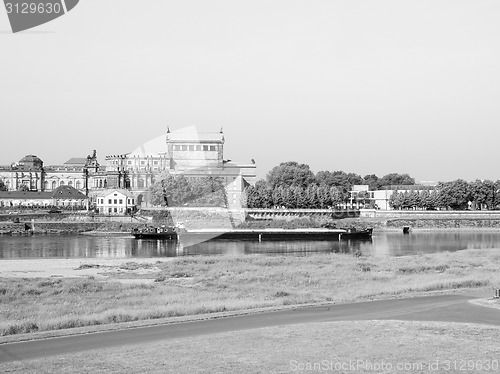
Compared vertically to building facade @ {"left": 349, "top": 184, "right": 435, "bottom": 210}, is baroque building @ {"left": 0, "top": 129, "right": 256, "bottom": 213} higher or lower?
higher

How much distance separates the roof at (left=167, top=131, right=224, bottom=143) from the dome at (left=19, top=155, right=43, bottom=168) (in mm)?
44699

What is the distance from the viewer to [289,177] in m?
155

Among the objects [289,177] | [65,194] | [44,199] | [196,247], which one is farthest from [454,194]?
[44,199]

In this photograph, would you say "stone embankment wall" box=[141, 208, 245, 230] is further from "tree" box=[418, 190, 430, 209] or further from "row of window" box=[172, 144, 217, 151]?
"tree" box=[418, 190, 430, 209]

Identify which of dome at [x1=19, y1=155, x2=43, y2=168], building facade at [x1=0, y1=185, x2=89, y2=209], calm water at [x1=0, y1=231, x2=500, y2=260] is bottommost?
calm water at [x1=0, y1=231, x2=500, y2=260]

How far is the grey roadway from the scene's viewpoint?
59.3 feet

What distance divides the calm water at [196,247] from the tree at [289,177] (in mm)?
64578

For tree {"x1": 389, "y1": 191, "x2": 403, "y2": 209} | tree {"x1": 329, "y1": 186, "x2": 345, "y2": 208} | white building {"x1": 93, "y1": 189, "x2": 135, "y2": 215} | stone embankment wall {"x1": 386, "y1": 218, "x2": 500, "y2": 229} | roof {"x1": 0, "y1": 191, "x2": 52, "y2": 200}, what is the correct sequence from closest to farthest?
stone embankment wall {"x1": 386, "y1": 218, "x2": 500, "y2": 229}
white building {"x1": 93, "y1": 189, "x2": 135, "y2": 215}
tree {"x1": 329, "y1": 186, "x2": 345, "y2": 208}
tree {"x1": 389, "y1": 191, "x2": 403, "y2": 209}
roof {"x1": 0, "y1": 191, "x2": 52, "y2": 200}

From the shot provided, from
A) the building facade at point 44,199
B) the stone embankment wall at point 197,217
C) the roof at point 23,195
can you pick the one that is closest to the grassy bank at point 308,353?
the stone embankment wall at point 197,217

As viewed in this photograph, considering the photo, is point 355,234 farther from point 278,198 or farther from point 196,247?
point 278,198

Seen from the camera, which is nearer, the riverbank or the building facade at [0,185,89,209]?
the riverbank

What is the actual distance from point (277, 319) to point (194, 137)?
12915 centimetres

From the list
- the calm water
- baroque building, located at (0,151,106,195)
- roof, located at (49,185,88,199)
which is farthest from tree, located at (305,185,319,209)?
baroque building, located at (0,151,106,195)

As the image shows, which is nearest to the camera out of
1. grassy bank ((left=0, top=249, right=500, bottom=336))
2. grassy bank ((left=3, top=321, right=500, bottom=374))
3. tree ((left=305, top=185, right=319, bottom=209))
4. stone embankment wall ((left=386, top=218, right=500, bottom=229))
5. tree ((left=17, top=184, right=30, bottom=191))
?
grassy bank ((left=3, top=321, right=500, bottom=374))
